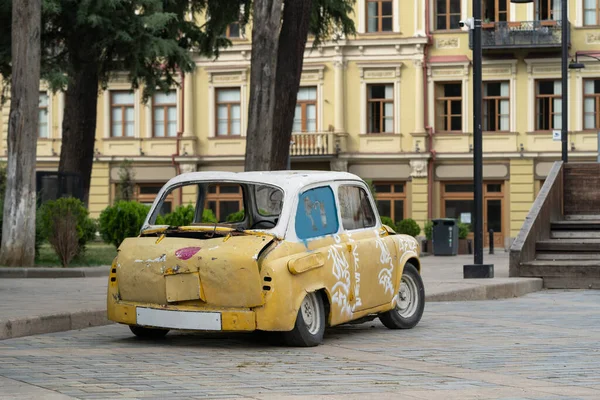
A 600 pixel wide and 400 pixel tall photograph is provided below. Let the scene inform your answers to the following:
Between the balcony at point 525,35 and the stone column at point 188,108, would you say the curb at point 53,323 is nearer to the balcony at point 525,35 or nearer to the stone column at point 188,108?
the balcony at point 525,35

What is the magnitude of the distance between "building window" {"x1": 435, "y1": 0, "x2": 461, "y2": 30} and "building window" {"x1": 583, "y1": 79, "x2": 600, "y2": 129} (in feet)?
18.5

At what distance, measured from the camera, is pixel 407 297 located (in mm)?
12758

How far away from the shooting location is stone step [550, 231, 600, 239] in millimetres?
21734

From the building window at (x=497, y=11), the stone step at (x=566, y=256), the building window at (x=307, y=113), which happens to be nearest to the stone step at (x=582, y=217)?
the stone step at (x=566, y=256)

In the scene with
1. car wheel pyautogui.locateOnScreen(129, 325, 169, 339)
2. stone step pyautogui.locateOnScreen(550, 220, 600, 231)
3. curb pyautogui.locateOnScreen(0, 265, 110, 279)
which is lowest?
car wheel pyautogui.locateOnScreen(129, 325, 169, 339)

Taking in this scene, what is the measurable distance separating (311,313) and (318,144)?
40.4 meters

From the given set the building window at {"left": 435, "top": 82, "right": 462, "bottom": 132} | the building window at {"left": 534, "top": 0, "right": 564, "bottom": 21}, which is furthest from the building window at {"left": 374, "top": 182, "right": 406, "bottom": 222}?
the building window at {"left": 534, "top": 0, "right": 564, "bottom": 21}

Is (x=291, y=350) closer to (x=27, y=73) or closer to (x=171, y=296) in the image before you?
(x=171, y=296)

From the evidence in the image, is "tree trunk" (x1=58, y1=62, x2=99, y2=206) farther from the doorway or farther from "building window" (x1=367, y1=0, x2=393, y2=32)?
"building window" (x1=367, y1=0, x2=393, y2=32)

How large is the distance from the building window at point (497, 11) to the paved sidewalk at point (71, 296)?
28.9 meters

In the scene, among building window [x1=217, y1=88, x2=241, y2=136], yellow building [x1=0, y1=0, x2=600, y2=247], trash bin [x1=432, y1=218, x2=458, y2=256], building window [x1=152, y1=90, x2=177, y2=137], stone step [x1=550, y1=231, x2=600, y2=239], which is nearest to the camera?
stone step [x1=550, y1=231, x2=600, y2=239]

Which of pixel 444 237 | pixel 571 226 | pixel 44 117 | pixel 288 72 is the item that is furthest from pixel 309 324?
pixel 44 117

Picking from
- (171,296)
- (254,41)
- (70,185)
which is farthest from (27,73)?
(171,296)

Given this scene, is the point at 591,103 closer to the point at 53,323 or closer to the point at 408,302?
the point at 408,302
